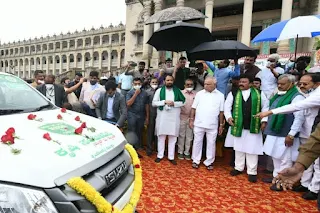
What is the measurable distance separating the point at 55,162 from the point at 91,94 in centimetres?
482

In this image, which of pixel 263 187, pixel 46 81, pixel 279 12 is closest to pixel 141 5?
pixel 279 12

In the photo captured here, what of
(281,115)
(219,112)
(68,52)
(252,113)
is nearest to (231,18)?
(219,112)

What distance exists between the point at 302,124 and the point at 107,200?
3631 millimetres

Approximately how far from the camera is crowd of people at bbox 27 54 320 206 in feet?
13.7

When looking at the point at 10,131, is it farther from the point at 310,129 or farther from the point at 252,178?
the point at 310,129

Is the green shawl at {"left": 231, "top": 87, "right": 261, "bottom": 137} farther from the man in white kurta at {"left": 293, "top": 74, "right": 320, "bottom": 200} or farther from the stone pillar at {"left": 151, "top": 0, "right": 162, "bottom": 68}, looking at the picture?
the stone pillar at {"left": 151, "top": 0, "right": 162, "bottom": 68}

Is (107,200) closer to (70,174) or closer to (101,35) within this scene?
(70,174)

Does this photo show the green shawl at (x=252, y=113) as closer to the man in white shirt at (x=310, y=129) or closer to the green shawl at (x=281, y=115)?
the green shawl at (x=281, y=115)

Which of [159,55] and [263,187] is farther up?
[159,55]

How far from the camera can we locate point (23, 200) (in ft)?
4.58

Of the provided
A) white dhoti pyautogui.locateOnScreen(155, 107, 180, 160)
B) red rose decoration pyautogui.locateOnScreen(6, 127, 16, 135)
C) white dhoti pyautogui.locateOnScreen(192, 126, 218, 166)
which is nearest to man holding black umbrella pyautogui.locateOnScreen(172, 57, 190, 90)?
white dhoti pyautogui.locateOnScreen(155, 107, 180, 160)

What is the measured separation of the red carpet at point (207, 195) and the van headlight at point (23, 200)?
1.94m

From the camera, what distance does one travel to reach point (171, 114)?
5.32 m

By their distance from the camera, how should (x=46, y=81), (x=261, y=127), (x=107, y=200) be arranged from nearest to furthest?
(x=107, y=200) < (x=261, y=127) < (x=46, y=81)
